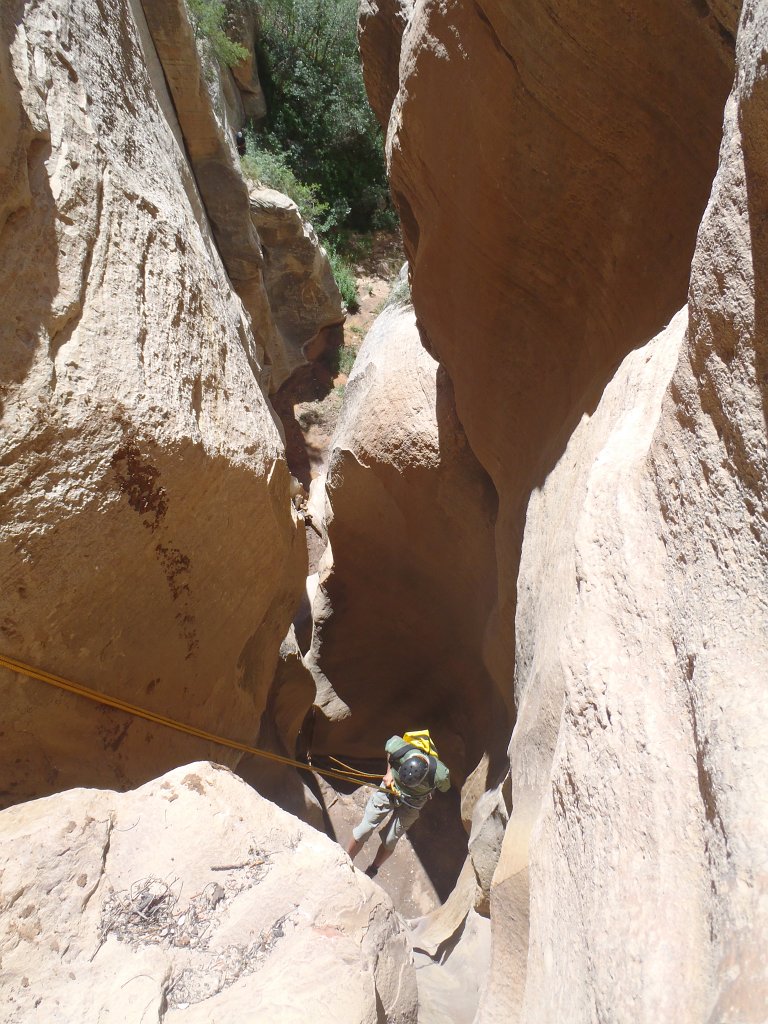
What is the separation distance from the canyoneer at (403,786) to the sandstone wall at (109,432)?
4.47 feet

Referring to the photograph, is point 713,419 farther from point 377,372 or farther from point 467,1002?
point 377,372

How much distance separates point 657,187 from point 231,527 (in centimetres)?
232

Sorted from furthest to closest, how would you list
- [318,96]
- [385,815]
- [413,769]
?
[318,96] < [385,815] < [413,769]

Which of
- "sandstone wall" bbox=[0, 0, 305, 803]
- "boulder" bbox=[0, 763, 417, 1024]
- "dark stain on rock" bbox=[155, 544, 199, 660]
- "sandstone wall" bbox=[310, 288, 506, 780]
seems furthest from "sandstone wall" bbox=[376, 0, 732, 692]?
"boulder" bbox=[0, 763, 417, 1024]

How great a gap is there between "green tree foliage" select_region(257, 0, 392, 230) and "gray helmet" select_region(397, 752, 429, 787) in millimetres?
9314

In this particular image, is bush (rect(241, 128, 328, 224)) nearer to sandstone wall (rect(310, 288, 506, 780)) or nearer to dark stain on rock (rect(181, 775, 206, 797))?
sandstone wall (rect(310, 288, 506, 780))

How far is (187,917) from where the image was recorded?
1822 mm

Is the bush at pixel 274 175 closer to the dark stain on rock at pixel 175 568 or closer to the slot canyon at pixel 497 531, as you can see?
the slot canyon at pixel 497 531

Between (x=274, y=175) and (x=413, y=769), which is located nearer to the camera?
(x=413, y=769)

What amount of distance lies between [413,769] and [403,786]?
194 millimetres

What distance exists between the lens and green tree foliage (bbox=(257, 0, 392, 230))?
1052 centimetres

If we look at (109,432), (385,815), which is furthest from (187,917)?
(385,815)

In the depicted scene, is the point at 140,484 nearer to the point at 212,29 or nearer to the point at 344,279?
the point at 212,29

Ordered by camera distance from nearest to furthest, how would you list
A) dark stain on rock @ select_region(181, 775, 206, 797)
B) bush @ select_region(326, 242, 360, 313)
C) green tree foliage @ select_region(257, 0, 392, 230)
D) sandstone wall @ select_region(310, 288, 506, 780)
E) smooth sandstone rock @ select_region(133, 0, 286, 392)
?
dark stain on rock @ select_region(181, 775, 206, 797), smooth sandstone rock @ select_region(133, 0, 286, 392), sandstone wall @ select_region(310, 288, 506, 780), bush @ select_region(326, 242, 360, 313), green tree foliage @ select_region(257, 0, 392, 230)
